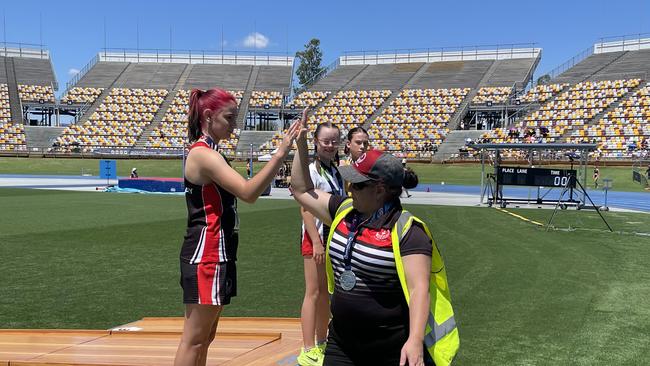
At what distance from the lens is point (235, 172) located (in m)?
2.84

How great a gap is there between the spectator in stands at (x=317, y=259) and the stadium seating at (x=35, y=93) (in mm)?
68299

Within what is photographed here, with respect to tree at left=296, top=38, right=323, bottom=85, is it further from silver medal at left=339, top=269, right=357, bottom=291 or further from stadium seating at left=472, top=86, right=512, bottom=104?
silver medal at left=339, top=269, right=357, bottom=291

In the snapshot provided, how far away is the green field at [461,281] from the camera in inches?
217

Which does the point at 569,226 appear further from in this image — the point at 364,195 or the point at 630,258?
the point at 364,195

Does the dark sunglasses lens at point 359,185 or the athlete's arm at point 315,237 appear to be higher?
the dark sunglasses lens at point 359,185

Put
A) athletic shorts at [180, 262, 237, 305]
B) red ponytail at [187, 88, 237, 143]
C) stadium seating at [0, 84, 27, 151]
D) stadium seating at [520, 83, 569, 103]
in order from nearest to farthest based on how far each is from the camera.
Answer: athletic shorts at [180, 262, 237, 305]
red ponytail at [187, 88, 237, 143]
stadium seating at [520, 83, 569, 103]
stadium seating at [0, 84, 27, 151]

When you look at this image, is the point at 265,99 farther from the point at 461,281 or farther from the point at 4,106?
the point at 461,281

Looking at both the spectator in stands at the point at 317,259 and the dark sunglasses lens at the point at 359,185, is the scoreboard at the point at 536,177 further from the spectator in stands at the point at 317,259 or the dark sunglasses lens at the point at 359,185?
the dark sunglasses lens at the point at 359,185

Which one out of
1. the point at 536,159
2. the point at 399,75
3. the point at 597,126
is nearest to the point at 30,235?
the point at 536,159

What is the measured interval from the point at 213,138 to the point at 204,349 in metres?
1.20

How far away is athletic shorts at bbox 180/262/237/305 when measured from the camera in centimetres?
299

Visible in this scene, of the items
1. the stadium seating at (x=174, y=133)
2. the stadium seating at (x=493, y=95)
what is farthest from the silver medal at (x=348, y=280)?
the stadium seating at (x=493, y=95)

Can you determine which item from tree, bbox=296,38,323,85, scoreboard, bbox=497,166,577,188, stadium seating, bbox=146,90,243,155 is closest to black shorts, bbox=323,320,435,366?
scoreboard, bbox=497,166,577,188

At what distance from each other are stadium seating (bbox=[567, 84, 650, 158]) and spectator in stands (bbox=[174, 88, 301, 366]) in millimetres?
45617
